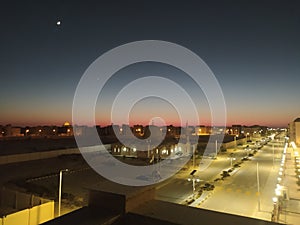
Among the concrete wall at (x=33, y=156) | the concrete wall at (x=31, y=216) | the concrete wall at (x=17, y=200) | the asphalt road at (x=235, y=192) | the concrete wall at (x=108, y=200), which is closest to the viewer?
the concrete wall at (x=108, y=200)

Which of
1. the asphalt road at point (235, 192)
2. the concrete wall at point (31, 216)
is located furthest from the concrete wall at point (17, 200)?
the asphalt road at point (235, 192)

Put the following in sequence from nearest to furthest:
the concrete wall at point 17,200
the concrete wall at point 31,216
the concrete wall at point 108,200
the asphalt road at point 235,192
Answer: the concrete wall at point 108,200 < the concrete wall at point 31,216 < the concrete wall at point 17,200 < the asphalt road at point 235,192

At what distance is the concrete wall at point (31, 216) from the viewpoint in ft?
24.5

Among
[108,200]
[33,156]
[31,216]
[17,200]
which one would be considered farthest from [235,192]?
[33,156]

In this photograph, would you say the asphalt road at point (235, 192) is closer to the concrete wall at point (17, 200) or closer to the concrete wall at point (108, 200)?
the concrete wall at point (17, 200)

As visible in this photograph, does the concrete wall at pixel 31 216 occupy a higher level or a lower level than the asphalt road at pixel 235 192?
higher

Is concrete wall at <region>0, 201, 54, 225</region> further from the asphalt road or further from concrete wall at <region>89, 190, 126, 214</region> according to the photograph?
the asphalt road

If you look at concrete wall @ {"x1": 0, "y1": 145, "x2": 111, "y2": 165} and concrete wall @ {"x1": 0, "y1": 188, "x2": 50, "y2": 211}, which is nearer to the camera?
concrete wall @ {"x1": 0, "y1": 188, "x2": 50, "y2": 211}

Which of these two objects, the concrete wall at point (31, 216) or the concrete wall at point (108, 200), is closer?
the concrete wall at point (108, 200)

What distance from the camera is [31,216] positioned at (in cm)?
824

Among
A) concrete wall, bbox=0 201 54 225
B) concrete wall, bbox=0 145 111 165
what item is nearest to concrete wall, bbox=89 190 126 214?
concrete wall, bbox=0 201 54 225

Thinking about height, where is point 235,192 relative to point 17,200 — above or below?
below

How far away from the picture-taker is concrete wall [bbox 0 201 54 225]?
A: 7.48 m

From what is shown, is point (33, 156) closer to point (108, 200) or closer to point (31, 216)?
point (31, 216)
